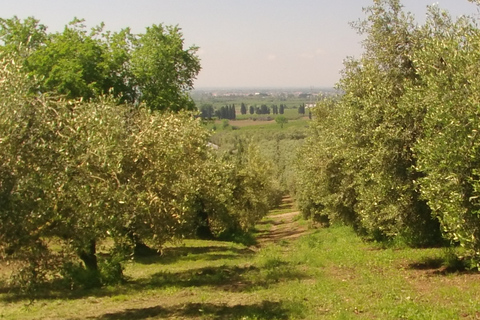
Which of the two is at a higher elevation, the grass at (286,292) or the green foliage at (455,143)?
the green foliage at (455,143)

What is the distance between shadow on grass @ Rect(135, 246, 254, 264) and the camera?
28219 millimetres

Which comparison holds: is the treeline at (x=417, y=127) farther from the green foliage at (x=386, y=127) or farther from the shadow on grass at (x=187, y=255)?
the shadow on grass at (x=187, y=255)

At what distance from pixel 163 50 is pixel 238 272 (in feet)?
60.8

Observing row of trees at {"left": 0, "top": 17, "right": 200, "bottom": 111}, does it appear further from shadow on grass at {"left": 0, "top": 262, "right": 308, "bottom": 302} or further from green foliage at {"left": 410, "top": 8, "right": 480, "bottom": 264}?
green foliage at {"left": 410, "top": 8, "right": 480, "bottom": 264}

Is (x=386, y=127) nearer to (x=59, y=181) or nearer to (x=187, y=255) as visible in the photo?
(x=59, y=181)

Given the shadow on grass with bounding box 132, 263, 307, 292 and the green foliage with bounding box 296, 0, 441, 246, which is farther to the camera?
the shadow on grass with bounding box 132, 263, 307, 292

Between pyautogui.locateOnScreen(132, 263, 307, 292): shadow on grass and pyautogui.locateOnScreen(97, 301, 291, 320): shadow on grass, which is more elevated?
pyautogui.locateOnScreen(97, 301, 291, 320): shadow on grass

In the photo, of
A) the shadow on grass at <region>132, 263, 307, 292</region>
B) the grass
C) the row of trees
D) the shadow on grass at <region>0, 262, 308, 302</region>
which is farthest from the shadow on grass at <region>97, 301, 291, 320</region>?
the row of trees

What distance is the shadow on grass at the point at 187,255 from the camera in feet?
92.6

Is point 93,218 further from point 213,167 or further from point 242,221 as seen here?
point 242,221

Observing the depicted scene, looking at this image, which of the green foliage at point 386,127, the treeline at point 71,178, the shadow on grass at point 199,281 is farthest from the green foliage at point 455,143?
the shadow on grass at point 199,281

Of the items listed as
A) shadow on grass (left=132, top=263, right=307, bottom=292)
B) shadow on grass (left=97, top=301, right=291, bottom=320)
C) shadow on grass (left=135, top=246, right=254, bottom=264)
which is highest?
shadow on grass (left=97, top=301, right=291, bottom=320)

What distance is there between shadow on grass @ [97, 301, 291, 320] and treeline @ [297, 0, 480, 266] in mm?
5806

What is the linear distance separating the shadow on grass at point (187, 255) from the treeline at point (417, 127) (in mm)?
9407
